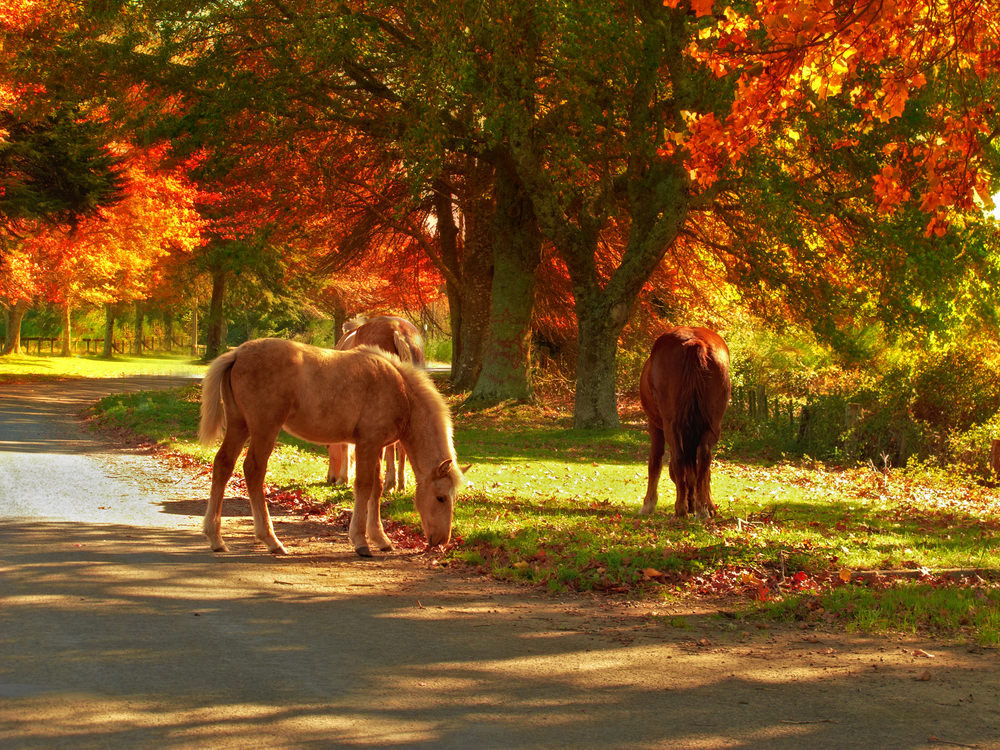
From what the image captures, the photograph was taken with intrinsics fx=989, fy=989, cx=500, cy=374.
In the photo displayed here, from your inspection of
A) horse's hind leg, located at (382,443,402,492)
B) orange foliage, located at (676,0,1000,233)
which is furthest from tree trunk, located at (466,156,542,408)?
orange foliage, located at (676,0,1000,233)

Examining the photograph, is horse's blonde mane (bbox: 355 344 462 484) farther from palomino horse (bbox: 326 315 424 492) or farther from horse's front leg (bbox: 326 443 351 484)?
horse's front leg (bbox: 326 443 351 484)

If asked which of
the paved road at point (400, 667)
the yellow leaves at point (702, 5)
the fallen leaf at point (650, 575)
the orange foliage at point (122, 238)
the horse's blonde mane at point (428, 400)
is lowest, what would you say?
the paved road at point (400, 667)

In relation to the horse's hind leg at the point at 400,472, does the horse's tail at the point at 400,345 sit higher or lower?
higher

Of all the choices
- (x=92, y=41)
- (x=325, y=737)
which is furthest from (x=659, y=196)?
(x=325, y=737)

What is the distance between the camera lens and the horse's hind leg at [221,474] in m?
8.98

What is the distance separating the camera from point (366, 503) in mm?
9266

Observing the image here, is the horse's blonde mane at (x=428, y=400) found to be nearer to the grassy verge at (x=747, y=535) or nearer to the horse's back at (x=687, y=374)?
the grassy verge at (x=747, y=535)

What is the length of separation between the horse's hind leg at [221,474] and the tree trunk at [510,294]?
15973 millimetres

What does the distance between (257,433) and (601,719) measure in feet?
16.8

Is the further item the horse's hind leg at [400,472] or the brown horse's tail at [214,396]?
the horse's hind leg at [400,472]

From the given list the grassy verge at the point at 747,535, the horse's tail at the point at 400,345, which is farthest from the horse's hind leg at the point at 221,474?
the horse's tail at the point at 400,345

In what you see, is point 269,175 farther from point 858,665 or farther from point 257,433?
point 858,665

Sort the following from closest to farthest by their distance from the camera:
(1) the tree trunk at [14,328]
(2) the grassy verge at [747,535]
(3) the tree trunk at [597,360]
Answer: (2) the grassy verge at [747,535], (3) the tree trunk at [597,360], (1) the tree trunk at [14,328]

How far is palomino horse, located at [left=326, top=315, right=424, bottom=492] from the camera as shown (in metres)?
12.8
